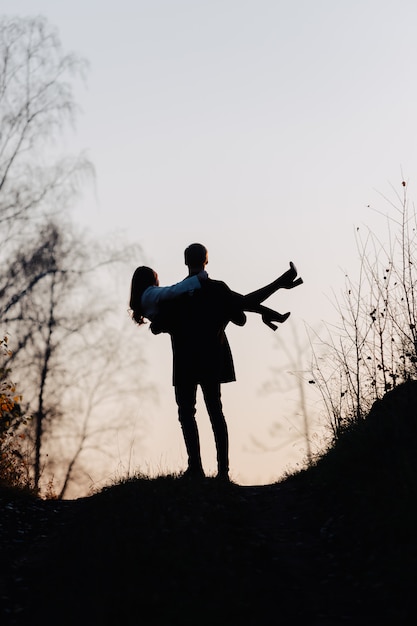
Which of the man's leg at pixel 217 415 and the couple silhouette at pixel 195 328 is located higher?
the couple silhouette at pixel 195 328

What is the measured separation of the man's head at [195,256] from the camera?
8.34 m

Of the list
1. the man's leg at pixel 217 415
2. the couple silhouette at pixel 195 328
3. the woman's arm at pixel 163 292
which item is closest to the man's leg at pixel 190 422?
the couple silhouette at pixel 195 328

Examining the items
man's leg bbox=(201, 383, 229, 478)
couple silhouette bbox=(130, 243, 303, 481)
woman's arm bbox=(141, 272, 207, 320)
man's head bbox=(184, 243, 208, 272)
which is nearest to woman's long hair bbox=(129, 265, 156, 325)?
couple silhouette bbox=(130, 243, 303, 481)

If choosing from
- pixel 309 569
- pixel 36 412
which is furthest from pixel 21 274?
pixel 309 569

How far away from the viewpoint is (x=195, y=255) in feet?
27.3

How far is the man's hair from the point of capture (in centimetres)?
834

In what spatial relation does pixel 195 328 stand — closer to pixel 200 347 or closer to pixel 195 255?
pixel 200 347

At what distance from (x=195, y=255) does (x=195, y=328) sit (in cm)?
82

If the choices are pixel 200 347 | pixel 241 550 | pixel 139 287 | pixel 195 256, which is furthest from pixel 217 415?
pixel 241 550

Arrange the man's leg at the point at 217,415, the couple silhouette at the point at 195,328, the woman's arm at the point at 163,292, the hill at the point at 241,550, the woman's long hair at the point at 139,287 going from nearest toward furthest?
the hill at the point at 241,550
the woman's arm at the point at 163,292
the couple silhouette at the point at 195,328
the man's leg at the point at 217,415
the woman's long hair at the point at 139,287

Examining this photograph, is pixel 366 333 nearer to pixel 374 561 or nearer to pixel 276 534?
pixel 276 534

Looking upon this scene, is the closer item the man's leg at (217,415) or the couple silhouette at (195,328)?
the couple silhouette at (195,328)

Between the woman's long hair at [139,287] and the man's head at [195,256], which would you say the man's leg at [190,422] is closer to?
the woman's long hair at [139,287]

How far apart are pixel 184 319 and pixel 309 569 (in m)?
3.27
